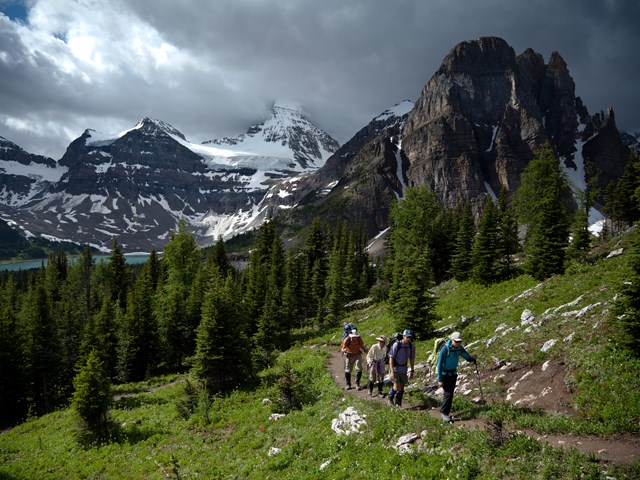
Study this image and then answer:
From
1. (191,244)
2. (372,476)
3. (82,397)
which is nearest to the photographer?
(372,476)

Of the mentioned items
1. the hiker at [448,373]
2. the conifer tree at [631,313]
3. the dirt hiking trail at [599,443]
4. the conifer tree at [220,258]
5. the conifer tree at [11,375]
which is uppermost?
the conifer tree at [220,258]

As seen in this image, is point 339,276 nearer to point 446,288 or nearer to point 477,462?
point 446,288

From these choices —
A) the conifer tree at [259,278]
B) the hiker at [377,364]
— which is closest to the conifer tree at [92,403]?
the hiker at [377,364]

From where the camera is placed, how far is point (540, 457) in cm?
808

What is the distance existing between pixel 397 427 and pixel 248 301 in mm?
37475

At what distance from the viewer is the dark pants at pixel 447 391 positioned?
37.4ft

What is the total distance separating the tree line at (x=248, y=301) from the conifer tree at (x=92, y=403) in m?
0.11

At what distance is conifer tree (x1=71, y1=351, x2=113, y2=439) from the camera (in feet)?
70.3

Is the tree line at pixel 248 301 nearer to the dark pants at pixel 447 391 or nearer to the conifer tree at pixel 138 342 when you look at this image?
the conifer tree at pixel 138 342

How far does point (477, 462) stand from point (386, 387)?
9.02 meters

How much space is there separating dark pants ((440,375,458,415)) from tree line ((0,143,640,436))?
47.1ft

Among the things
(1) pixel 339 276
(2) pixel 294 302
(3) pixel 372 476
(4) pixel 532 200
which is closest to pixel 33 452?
(3) pixel 372 476

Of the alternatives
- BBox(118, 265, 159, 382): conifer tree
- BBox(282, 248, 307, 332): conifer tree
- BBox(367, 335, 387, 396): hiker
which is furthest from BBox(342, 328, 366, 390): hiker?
BBox(118, 265, 159, 382): conifer tree

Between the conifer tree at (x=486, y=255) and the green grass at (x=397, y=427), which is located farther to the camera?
the conifer tree at (x=486, y=255)
